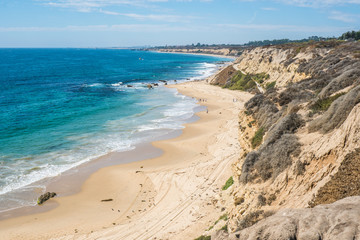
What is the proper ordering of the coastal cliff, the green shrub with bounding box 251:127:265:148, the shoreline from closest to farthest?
1. the coastal cliff
2. the green shrub with bounding box 251:127:265:148
3. the shoreline

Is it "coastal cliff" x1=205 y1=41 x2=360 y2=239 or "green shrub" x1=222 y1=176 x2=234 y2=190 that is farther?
"green shrub" x1=222 y1=176 x2=234 y2=190

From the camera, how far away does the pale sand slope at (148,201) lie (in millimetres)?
15086

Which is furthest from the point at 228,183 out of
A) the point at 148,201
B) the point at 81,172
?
the point at 81,172

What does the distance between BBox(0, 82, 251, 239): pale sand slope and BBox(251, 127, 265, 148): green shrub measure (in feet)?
15.2

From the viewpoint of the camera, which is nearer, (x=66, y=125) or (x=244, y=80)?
(x=66, y=125)

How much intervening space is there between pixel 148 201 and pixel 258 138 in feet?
30.6

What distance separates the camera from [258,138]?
1594cm

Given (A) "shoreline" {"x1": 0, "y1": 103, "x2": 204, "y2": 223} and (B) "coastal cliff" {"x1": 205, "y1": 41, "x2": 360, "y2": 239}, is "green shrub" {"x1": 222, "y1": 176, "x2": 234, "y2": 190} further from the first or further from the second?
(A) "shoreline" {"x1": 0, "y1": 103, "x2": 204, "y2": 223}

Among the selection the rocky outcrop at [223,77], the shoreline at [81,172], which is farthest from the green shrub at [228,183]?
the rocky outcrop at [223,77]

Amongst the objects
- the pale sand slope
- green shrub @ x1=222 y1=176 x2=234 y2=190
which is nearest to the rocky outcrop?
the pale sand slope

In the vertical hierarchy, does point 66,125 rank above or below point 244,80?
below

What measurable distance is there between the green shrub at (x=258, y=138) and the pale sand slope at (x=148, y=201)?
4.62 metres

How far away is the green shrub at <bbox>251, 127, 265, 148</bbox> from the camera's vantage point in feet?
51.4

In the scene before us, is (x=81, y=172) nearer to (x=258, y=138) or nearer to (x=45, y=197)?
(x=45, y=197)
